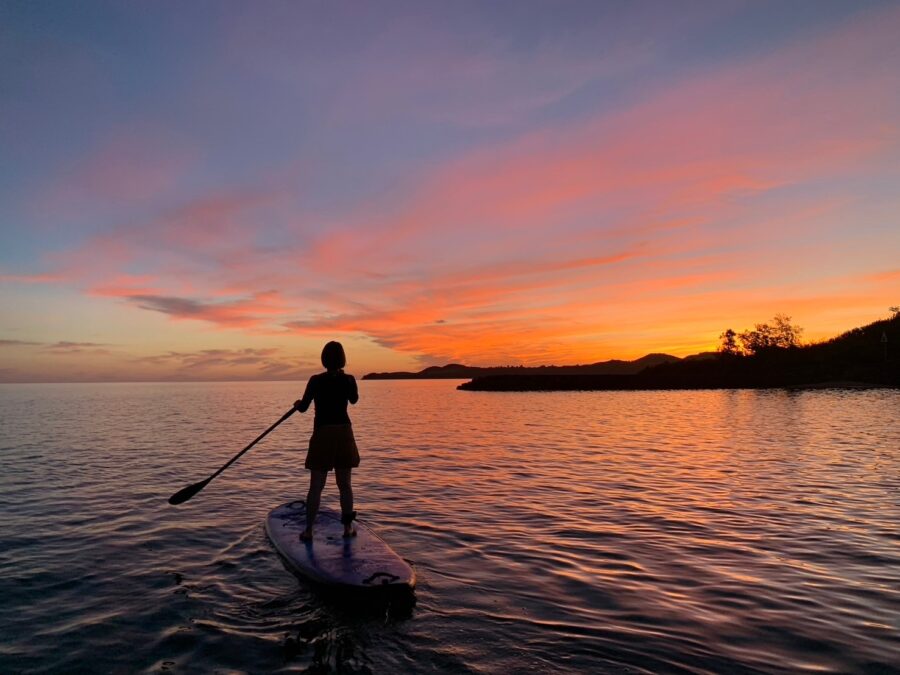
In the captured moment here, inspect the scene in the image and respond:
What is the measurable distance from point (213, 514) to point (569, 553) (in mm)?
8756

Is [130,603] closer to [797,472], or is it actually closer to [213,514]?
[213,514]

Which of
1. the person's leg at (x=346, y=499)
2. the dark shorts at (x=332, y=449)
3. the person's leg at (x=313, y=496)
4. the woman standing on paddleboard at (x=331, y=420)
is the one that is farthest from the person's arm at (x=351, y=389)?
the person's leg at (x=313, y=496)

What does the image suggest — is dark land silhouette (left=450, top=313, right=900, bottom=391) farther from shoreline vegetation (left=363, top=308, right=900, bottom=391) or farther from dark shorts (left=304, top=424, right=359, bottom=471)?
dark shorts (left=304, top=424, right=359, bottom=471)

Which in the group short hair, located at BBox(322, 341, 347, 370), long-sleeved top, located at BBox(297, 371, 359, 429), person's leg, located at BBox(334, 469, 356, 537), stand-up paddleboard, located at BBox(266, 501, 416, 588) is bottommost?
stand-up paddleboard, located at BBox(266, 501, 416, 588)

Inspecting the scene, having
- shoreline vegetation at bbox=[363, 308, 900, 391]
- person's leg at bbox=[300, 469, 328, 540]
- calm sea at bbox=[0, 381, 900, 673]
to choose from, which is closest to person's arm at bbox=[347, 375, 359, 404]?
person's leg at bbox=[300, 469, 328, 540]

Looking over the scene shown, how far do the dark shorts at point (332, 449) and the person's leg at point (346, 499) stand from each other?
174 mm

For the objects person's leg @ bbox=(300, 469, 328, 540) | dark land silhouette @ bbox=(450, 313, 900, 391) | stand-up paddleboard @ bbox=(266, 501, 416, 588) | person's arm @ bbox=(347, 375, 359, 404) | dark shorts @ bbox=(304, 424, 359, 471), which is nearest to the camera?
stand-up paddleboard @ bbox=(266, 501, 416, 588)

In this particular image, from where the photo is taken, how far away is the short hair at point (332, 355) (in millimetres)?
8234

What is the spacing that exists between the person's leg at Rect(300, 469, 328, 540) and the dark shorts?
0.22m

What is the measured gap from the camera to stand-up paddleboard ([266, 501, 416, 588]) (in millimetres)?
6988

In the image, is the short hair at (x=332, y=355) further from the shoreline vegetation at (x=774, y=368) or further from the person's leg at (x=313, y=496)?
the shoreline vegetation at (x=774, y=368)

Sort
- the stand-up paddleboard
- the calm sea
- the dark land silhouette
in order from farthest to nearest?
the dark land silhouette, the stand-up paddleboard, the calm sea

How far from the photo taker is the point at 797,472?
16594 millimetres

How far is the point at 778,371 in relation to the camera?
93.1m
